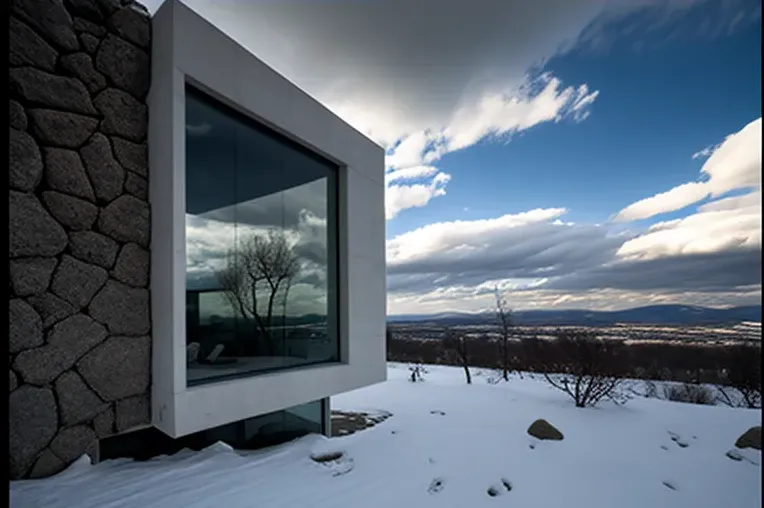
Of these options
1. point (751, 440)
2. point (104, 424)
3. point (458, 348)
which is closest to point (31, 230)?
point (104, 424)

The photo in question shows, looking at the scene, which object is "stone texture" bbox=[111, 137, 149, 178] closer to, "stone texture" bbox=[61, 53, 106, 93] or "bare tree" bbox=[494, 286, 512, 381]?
"stone texture" bbox=[61, 53, 106, 93]

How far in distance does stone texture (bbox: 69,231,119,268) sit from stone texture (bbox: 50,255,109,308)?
5 centimetres

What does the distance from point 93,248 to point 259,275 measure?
162cm

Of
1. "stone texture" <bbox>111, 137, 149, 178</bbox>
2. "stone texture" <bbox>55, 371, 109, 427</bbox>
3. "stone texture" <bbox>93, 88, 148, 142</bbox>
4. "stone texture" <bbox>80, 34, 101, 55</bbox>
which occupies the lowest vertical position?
"stone texture" <bbox>55, 371, 109, 427</bbox>

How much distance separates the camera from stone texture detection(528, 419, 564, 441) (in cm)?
621

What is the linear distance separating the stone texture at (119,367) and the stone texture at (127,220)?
0.92m

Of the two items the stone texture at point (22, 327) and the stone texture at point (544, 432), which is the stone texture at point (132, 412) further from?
the stone texture at point (544, 432)

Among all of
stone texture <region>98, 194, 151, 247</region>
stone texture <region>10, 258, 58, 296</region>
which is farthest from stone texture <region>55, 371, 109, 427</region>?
stone texture <region>98, 194, 151, 247</region>

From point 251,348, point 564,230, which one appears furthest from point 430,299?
point 251,348

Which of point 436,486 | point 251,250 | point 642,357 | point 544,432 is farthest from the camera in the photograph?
point 642,357

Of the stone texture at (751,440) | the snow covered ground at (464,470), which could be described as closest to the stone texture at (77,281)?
the snow covered ground at (464,470)

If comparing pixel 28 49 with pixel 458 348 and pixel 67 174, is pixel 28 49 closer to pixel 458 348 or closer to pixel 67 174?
pixel 67 174

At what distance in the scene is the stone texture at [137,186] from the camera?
376cm

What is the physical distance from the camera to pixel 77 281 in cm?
340
